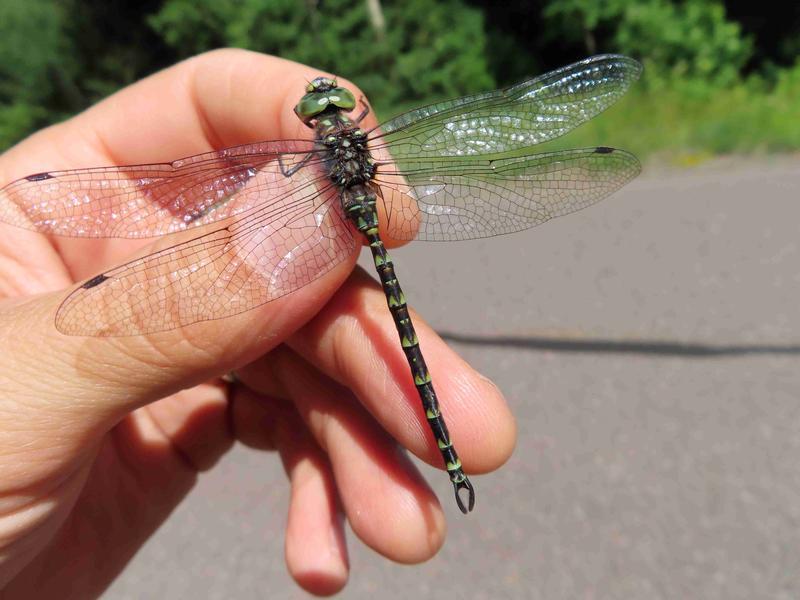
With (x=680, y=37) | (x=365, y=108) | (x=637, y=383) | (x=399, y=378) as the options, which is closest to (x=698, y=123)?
(x=680, y=37)

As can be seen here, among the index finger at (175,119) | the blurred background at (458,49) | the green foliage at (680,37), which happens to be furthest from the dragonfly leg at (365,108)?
the green foliage at (680,37)

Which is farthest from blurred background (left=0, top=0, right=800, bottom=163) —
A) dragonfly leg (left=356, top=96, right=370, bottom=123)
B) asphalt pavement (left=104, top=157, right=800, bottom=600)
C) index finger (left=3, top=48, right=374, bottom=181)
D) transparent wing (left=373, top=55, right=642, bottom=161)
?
index finger (left=3, top=48, right=374, bottom=181)

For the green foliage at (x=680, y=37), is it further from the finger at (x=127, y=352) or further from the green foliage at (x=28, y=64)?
the green foliage at (x=28, y=64)

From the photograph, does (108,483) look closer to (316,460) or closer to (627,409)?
(316,460)

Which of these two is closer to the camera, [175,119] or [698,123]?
[175,119]

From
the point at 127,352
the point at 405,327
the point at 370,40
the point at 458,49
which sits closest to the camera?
the point at 127,352

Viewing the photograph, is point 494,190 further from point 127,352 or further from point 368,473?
point 127,352

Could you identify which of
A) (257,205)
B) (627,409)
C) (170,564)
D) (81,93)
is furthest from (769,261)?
(81,93)

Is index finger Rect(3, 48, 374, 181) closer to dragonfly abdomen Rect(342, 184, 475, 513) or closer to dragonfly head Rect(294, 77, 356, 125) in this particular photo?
dragonfly head Rect(294, 77, 356, 125)
